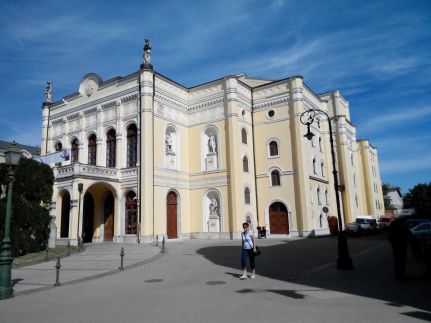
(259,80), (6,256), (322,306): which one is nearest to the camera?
(322,306)

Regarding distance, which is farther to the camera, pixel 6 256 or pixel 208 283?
pixel 208 283

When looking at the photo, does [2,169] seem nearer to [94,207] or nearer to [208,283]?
[94,207]

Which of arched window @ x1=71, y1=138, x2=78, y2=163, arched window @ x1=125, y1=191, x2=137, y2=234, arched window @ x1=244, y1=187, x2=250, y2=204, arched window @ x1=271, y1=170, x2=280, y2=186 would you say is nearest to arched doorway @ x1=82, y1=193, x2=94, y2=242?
arched window @ x1=125, y1=191, x2=137, y2=234

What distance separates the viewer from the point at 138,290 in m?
9.52

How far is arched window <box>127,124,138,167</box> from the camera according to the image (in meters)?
29.9

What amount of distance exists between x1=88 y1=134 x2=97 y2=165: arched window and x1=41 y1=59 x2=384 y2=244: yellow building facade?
0.10 m

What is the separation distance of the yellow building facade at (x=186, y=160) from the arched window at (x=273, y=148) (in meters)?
0.13

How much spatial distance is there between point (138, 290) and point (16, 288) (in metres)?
3.91

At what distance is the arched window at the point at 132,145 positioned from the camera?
98.0 ft

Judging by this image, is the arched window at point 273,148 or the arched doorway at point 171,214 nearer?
the arched doorway at point 171,214

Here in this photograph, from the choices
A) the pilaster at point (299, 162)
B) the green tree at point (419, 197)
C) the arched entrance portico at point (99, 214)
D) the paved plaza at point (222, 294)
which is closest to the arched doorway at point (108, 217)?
the arched entrance portico at point (99, 214)

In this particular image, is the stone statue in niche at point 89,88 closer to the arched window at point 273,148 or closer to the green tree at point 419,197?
the arched window at point 273,148

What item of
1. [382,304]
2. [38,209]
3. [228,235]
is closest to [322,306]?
[382,304]

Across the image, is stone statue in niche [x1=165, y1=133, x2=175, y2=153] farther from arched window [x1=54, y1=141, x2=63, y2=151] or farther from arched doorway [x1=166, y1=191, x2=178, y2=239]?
arched window [x1=54, y1=141, x2=63, y2=151]
